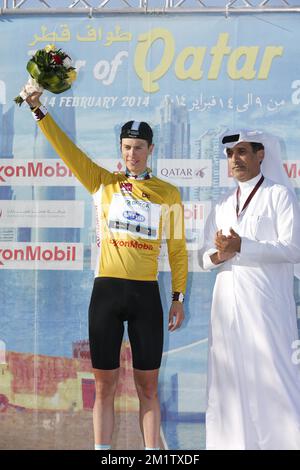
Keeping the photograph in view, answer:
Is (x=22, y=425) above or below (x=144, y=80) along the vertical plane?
below

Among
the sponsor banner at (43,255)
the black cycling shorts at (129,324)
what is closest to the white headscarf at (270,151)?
the black cycling shorts at (129,324)

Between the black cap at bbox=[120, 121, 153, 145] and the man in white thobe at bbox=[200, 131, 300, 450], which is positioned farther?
the black cap at bbox=[120, 121, 153, 145]

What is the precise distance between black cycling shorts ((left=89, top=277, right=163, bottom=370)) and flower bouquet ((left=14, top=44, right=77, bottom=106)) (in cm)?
122

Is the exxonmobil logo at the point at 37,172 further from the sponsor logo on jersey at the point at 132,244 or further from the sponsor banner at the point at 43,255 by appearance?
the sponsor logo on jersey at the point at 132,244

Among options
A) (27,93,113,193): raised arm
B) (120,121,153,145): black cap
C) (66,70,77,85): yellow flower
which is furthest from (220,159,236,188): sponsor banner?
(66,70,77,85): yellow flower

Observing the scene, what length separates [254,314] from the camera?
447 centimetres

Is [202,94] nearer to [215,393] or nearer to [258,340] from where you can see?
[258,340]

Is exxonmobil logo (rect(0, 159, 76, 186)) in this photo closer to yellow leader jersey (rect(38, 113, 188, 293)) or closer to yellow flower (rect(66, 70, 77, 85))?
yellow leader jersey (rect(38, 113, 188, 293))

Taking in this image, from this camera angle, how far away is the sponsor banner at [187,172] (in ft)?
15.4

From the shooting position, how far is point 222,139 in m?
4.64

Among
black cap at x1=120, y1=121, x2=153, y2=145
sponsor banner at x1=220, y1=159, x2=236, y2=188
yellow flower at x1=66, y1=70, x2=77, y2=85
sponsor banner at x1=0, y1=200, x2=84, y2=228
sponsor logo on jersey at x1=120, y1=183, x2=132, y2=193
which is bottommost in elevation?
sponsor banner at x1=0, y1=200, x2=84, y2=228

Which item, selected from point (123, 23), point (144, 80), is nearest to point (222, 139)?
point (144, 80)

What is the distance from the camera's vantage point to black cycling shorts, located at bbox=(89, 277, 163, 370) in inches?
176
